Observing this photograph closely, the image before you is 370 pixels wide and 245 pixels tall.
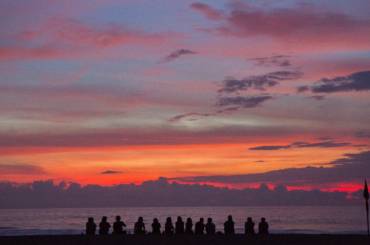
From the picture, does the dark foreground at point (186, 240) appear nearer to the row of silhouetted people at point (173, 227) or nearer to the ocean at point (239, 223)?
the row of silhouetted people at point (173, 227)

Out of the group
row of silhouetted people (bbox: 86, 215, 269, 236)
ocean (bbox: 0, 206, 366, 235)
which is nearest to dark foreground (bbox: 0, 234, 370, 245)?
row of silhouetted people (bbox: 86, 215, 269, 236)

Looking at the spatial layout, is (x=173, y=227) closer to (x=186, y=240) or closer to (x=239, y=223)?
(x=186, y=240)

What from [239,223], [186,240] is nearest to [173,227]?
[186,240]

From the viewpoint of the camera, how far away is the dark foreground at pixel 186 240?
78.0ft

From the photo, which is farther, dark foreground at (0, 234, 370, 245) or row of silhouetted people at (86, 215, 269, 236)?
row of silhouetted people at (86, 215, 269, 236)

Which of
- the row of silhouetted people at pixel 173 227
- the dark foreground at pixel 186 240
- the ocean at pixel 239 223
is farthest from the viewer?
the ocean at pixel 239 223

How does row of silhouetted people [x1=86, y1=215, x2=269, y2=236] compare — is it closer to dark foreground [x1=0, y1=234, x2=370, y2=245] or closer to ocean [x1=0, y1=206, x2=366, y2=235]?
dark foreground [x1=0, y1=234, x2=370, y2=245]

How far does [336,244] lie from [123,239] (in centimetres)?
835

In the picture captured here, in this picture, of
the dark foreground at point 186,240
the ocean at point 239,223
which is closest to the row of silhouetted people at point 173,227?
the dark foreground at point 186,240

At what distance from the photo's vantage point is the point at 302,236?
26.0m

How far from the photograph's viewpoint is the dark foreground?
2378cm

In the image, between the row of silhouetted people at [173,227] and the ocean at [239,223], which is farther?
the ocean at [239,223]

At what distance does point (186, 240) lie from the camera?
2422 centimetres

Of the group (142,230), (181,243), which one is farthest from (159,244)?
(142,230)
